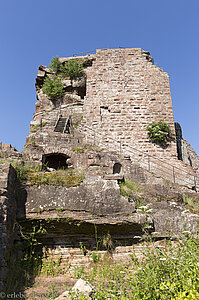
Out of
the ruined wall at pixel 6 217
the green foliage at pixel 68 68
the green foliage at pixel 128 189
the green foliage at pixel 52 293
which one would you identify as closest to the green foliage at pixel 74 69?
the green foliage at pixel 68 68

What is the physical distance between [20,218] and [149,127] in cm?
841

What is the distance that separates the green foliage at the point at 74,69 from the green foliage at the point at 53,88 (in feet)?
2.64

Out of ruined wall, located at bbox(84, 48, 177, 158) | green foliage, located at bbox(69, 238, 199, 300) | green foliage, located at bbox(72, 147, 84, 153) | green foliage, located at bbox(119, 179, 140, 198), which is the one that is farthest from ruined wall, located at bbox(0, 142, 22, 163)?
green foliage, located at bbox(69, 238, 199, 300)

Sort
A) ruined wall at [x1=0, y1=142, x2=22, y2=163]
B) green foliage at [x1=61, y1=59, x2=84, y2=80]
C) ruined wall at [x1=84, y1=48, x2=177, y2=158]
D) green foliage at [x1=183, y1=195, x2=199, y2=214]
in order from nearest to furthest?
green foliage at [x1=183, y1=195, x2=199, y2=214], ruined wall at [x1=0, y1=142, x2=22, y2=163], ruined wall at [x1=84, y1=48, x2=177, y2=158], green foliage at [x1=61, y1=59, x2=84, y2=80]

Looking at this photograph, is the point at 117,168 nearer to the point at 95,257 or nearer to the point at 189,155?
the point at 95,257

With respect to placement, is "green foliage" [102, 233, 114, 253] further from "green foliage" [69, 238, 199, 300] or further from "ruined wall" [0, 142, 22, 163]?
"ruined wall" [0, 142, 22, 163]

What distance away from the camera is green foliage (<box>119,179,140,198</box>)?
7.05 m

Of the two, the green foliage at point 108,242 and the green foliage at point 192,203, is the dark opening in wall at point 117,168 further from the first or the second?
the green foliage at point 108,242

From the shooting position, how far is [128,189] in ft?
24.0

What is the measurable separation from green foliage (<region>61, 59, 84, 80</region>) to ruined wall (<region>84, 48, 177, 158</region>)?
1.42 m

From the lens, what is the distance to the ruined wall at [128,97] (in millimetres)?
13062

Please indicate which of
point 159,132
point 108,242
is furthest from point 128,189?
point 159,132

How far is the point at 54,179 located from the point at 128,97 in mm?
8122

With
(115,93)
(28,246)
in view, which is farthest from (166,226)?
(115,93)
